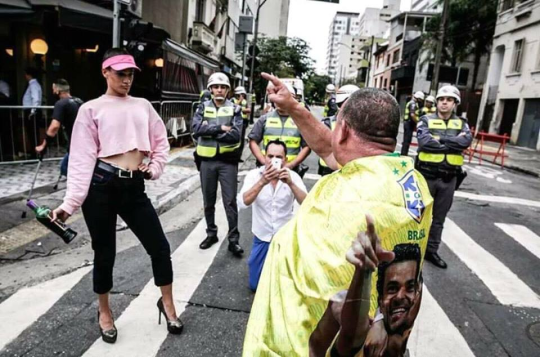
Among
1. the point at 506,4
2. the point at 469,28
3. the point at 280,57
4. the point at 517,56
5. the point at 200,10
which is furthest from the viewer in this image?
the point at 280,57

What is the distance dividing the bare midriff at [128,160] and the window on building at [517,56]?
25469 millimetres

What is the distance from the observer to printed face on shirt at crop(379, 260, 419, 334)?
114 cm

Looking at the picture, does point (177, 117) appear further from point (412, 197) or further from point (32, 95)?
point (412, 197)

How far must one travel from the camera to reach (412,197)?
118cm

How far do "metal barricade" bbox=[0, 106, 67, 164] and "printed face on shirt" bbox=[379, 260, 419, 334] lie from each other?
877cm

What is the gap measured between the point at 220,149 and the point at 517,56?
80.8 ft

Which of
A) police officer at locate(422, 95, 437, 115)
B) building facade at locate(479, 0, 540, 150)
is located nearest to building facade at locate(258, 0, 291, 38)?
building facade at locate(479, 0, 540, 150)

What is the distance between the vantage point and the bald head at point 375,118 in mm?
1274

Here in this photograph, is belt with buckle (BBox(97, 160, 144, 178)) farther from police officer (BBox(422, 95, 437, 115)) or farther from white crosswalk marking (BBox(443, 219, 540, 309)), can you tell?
police officer (BBox(422, 95, 437, 115))

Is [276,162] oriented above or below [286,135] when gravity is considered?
below

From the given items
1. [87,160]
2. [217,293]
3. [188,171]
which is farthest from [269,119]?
[188,171]

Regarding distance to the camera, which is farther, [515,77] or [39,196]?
[515,77]

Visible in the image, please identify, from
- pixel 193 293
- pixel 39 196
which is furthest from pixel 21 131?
pixel 193 293

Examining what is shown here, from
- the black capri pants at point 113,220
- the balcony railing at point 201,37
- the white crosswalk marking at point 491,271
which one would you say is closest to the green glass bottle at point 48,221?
the black capri pants at point 113,220
